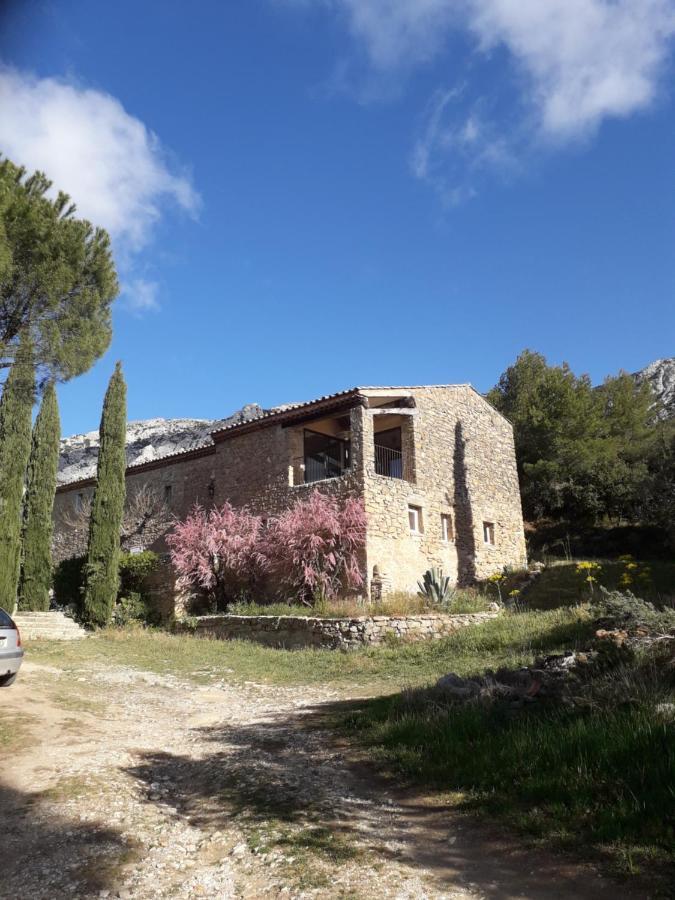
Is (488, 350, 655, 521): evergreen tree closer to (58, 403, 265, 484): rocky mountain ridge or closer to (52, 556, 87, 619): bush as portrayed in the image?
(58, 403, 265, 484): rocky mountain ridge

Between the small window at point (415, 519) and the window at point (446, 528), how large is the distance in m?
1.21

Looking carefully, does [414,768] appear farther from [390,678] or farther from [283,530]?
[283,530]

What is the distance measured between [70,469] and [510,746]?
43.0 metres

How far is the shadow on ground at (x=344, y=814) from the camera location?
3.16 metres

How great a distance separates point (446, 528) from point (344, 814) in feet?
51.3

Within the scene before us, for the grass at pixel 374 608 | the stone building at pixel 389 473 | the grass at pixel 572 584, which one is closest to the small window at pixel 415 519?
the stone building at pixel 389 473

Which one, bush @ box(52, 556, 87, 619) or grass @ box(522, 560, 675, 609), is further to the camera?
bush @ box(52, 556, 87, 619)

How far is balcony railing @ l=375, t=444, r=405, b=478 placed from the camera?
66.3 feet

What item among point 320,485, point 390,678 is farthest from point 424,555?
point 390,678

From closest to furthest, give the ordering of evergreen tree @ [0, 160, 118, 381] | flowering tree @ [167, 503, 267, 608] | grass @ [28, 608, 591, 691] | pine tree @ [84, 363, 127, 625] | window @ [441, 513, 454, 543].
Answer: grass @ [28, 608, 591, 691] < evergreen tree @ [0, 160, 118, 381] < pine tree @ [84, 363, 127, 625] < flowering tree @ [167, 503, 267, 608] < window @ [441, 513, 454, 543]

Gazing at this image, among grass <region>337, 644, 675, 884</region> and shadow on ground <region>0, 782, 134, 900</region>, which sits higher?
grass <region>337, 644, 675, 884</region>

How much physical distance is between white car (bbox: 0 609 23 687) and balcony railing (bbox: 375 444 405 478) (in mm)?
13433

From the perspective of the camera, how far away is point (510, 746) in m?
4.65

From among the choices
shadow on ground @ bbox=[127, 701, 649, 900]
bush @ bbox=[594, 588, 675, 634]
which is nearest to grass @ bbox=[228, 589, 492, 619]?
bush @ bbox=[594, 588, 675, 634]
